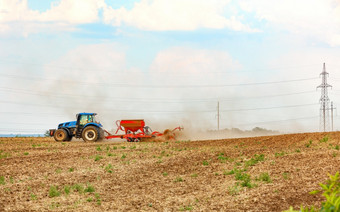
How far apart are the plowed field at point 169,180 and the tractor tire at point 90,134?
584 inches

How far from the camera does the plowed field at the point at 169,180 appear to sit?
47.8 ft

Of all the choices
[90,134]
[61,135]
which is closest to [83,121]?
[90,134]

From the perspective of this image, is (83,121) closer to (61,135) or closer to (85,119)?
(85,119)

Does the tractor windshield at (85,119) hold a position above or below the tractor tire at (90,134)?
above

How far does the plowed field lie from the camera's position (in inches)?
574

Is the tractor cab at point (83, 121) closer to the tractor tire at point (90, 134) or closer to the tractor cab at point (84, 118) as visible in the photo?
the tractor cab at point (84, 118)

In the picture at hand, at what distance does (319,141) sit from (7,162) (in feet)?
69.9

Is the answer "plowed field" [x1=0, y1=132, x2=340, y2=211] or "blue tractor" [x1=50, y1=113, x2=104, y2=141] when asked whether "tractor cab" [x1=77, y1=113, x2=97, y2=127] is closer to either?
"blue tractor" [x1=50, y1=113, x2=104, y2=141]

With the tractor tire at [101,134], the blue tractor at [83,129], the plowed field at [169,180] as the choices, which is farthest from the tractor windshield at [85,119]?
the plowed field at [169,180]

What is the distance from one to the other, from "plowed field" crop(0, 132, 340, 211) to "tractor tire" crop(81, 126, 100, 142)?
14837 mm

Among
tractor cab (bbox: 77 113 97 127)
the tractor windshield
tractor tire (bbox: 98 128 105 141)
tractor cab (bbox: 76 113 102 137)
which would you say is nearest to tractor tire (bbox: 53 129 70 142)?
tractor cab (bbox: 76 113 102 137)

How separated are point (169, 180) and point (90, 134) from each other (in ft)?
87.3

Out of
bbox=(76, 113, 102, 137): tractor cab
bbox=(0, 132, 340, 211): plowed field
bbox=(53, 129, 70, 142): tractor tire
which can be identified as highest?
bbox=(76, 113, 102, 137): tractor cab

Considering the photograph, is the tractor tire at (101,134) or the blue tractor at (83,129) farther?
the tractor tire at (101,134)
